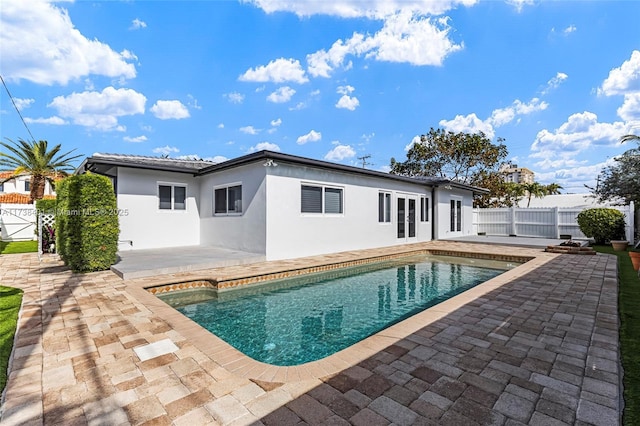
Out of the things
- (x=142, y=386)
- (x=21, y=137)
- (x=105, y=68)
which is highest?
(x=105, y=68)

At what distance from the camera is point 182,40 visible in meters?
12.8

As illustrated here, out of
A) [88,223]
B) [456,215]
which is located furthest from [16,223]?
[456,215]

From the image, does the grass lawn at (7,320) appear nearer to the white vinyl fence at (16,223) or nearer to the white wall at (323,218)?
the white wall at (323,218)

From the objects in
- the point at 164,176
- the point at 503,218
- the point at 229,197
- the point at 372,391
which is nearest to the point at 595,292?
the point at 372,391

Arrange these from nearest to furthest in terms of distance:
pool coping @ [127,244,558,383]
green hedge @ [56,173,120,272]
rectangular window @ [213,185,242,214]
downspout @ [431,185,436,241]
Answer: pool coping @ [127,244,558,383] < green hedge @ [56,173,120,272] < rectangular window @ [213,185,242,214] < downspout @ [431,185,436,241]

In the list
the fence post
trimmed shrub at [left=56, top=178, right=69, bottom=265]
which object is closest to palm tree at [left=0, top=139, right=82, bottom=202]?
trimmed shrub at [left=56, top=178, right=69, bottom=265]

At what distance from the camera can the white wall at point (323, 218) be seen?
923 centimetres

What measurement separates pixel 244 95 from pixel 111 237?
15.8 m

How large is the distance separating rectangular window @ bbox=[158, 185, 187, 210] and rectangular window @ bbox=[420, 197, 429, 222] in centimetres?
1094

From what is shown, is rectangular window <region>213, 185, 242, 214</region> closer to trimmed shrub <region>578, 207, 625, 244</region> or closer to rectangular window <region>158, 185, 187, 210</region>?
rectangular window <region>158, 185, 187, 210</region>

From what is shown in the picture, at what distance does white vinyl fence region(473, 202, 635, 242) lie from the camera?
15719 mm

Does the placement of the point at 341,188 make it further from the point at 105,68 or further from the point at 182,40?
the point at 105,68

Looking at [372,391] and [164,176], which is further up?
[164,176]

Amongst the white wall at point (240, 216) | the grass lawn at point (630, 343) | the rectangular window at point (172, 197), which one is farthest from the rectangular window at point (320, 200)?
the grass lawn at point (630, 343)
